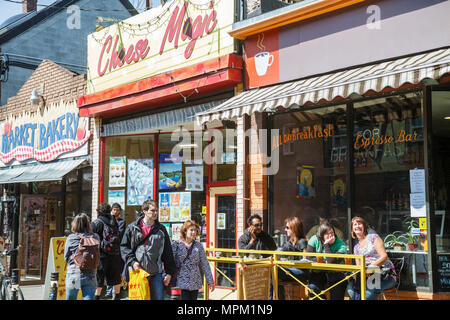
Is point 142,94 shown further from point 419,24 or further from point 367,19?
point 419,24

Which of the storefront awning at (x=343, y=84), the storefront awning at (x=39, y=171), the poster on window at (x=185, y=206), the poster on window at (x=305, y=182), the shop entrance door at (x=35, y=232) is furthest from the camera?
the shop entrance door at (x=35, y=232)

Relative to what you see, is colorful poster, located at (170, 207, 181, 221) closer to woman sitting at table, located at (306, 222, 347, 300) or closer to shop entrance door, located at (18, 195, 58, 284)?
woman sitting at table, located at (306, 222, 347, 300)

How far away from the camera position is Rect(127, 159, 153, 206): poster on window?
1278 cm

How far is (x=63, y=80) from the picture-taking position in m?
15.4

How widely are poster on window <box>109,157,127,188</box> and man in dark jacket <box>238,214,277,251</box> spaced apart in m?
5.70

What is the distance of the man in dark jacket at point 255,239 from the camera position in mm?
8336

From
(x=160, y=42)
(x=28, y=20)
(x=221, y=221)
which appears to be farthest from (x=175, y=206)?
(x=28, y=20)

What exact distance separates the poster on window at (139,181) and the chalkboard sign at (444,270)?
7068mm

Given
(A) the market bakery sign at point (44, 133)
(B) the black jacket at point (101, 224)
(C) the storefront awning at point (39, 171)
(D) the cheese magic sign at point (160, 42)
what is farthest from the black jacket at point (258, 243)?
(A) the market bakery sign at point (44, 133)

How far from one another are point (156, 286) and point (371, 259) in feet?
9.72

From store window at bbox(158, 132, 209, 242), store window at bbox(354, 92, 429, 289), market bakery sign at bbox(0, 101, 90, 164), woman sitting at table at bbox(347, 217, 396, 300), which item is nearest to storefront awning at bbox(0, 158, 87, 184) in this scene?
market bakery sign at bbox(0, 101, 90, 164)

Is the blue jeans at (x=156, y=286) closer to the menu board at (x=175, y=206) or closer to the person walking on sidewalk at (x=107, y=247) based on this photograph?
the person walking on sidewalk at (x=107, y=247)
